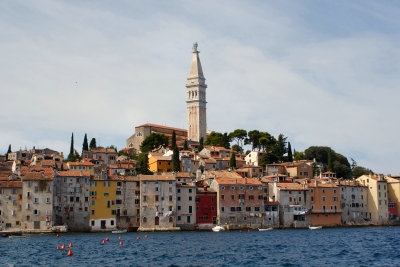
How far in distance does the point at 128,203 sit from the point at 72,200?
6.97m

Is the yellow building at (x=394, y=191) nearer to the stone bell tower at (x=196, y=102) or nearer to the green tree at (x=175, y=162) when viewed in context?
the green tree at (x=175, y=162)

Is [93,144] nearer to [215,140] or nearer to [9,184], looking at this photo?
[215,140]

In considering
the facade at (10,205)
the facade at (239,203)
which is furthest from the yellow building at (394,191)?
the facade at (10,205)

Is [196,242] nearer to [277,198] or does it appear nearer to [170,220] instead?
[170,220]

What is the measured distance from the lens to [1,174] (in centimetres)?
8506

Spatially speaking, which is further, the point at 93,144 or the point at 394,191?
the point at 93,144

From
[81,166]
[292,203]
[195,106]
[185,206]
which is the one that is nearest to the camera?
[185,206]

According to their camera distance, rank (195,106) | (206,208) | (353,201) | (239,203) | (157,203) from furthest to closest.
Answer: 1. (195,106)
2. (353,201)
3. (239,203)
4. (206,208)
5. (157,203)

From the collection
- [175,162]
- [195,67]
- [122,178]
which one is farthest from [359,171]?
[122,178]

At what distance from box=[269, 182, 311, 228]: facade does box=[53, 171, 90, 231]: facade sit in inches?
1003

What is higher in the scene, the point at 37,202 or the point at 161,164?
the point at 161,164

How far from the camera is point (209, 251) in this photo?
51469 mm

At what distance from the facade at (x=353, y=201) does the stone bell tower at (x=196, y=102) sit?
5152cm

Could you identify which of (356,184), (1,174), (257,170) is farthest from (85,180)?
(356,184)
